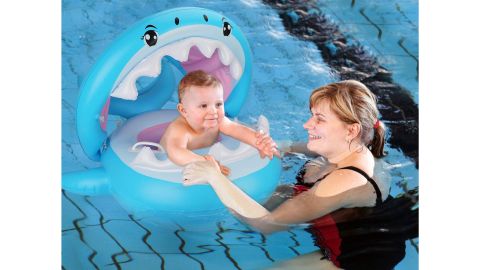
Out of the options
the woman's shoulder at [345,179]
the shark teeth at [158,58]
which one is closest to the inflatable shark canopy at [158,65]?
the shark teeth at [158,58]

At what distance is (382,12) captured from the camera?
2.85 metres

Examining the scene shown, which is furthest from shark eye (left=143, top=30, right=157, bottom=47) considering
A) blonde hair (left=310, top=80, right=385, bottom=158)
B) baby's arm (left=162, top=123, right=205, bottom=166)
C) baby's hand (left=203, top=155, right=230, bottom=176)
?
blonde hair (left=310, top=80, right=385, bottom=158)

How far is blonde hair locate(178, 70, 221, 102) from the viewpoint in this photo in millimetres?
2662

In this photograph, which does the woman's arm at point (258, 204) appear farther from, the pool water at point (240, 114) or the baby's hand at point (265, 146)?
the baby's hand at point (265, 146)

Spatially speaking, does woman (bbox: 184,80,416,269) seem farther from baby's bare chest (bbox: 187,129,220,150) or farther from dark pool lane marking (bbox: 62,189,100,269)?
dark pool lane marking (bbox: 62,189,100,269)

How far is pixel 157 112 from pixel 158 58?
22 cm

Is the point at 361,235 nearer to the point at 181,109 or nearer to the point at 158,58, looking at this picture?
the point at 181,109

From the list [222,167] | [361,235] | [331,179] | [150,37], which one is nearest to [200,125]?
[222,167]

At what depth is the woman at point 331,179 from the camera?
256 cm

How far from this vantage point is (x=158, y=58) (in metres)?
2.64

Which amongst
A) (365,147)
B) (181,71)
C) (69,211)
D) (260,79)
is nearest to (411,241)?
(365,147)

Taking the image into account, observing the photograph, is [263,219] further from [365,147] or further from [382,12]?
[382,12]

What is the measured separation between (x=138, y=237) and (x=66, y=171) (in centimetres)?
32

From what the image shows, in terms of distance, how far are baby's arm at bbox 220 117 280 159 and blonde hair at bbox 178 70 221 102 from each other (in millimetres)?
135
